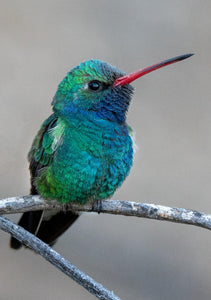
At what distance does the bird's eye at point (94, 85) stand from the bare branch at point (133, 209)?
0.61 metres

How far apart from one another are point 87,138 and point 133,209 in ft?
1.51

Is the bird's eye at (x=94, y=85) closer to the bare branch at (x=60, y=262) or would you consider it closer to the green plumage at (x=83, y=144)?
the green plumage at (x=83, y=144)

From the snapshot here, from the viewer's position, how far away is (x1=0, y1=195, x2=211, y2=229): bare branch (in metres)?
2.49

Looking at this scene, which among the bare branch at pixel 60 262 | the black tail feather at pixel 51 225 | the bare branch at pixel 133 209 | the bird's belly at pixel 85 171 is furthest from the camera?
the black tail feather at pixel 51 225

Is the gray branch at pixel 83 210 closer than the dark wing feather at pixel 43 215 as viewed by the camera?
Yes

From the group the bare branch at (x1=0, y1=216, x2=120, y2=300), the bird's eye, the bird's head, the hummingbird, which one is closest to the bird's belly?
the hummingbird

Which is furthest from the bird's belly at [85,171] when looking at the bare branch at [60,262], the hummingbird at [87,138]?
the bare branch at [60,262]

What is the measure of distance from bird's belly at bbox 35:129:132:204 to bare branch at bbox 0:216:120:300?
469 millimetres

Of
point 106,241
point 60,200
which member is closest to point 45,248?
point 60,200

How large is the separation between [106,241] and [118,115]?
4.79ft

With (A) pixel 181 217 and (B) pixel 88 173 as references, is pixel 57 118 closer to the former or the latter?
(B) pixel 88 173

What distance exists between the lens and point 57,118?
2881mm

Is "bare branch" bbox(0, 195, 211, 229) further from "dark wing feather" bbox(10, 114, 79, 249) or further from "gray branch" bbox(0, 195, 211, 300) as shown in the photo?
"dark wing feather" bbox(10, 114, 79, 249)

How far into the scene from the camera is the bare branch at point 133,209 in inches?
98.2
